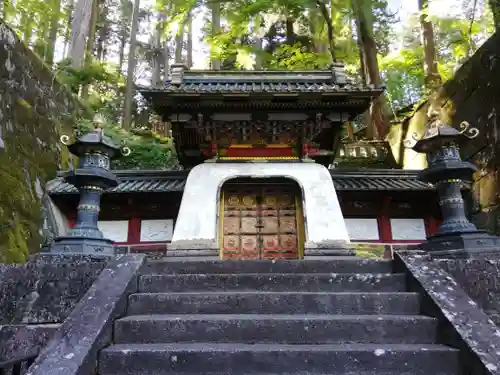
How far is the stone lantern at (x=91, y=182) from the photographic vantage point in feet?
18.2

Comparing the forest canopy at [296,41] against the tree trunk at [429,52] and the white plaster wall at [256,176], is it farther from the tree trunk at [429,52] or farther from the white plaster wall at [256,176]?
the white plaster wall at [256,176]

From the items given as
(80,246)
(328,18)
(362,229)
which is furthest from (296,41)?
(80,246)

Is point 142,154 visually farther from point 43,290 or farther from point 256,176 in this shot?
point 43,290

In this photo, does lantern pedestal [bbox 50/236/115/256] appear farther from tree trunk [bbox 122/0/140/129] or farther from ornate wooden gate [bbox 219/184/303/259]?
tree trunk [bbox 122/0/140/129]

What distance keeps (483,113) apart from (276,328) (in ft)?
28.0

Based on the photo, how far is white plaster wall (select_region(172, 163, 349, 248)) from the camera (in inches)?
299

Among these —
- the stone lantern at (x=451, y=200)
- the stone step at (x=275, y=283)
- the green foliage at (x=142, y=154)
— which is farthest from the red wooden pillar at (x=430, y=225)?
the green foliage at (x=142, y=154)

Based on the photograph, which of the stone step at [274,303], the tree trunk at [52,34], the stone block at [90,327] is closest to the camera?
the stone block at [90,327]

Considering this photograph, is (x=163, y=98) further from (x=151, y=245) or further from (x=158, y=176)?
(x=151, y=245)

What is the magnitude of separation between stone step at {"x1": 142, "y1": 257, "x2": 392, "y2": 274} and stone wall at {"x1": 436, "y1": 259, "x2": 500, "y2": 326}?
2.31 ft

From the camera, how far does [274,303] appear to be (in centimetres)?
368

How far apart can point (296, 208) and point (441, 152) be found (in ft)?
12.0

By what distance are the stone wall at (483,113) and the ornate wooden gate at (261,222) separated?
172 inches

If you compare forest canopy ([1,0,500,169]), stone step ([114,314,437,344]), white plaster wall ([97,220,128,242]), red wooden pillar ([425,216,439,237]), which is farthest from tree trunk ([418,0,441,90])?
stone step ([114,314,437,344])
